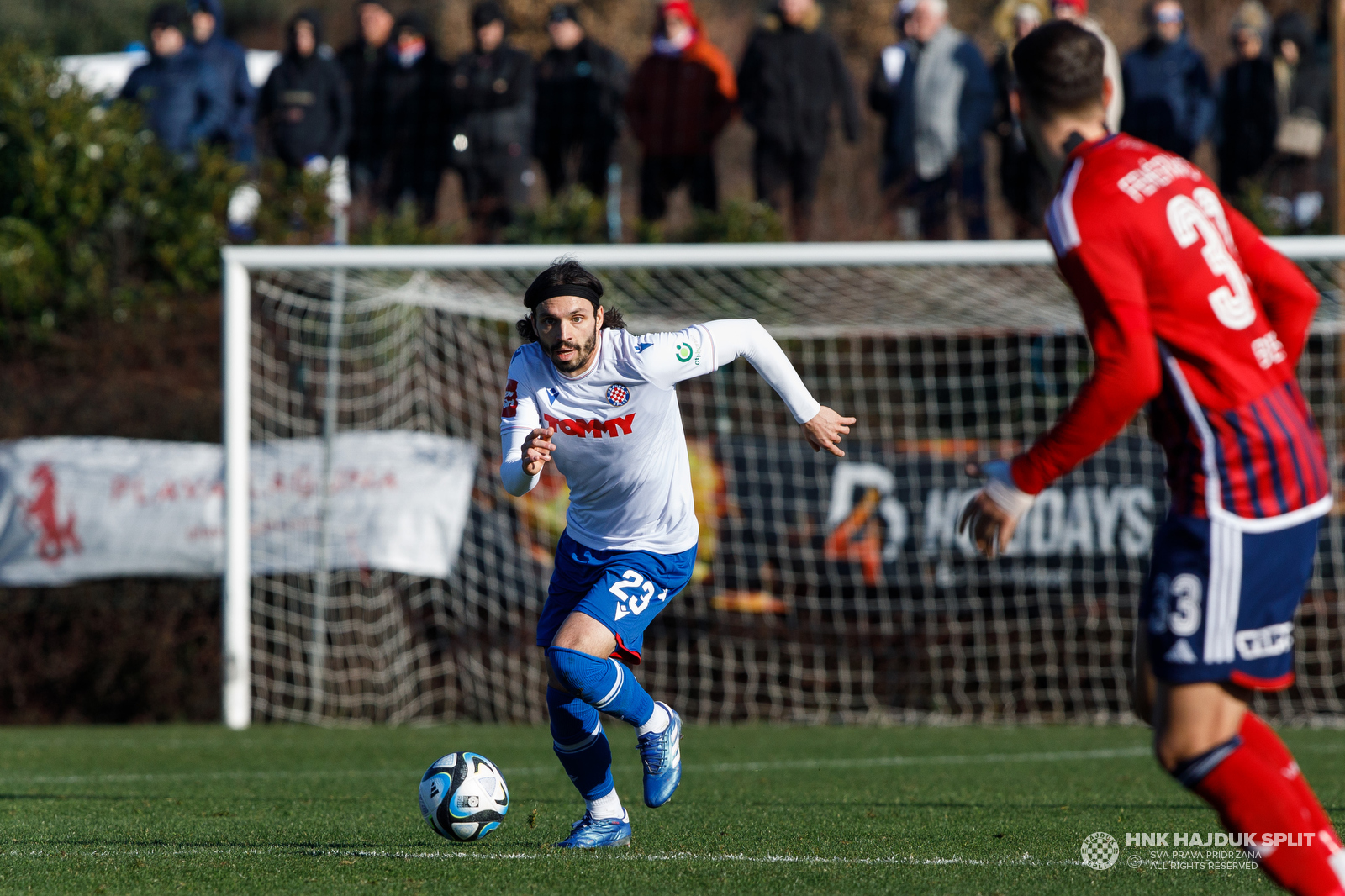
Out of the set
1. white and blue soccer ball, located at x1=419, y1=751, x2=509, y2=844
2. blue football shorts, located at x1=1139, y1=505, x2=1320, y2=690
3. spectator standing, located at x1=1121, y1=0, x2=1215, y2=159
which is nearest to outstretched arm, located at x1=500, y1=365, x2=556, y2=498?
white and blue soccer ball, located at x1=419, y1=751, x2=509, y2=844

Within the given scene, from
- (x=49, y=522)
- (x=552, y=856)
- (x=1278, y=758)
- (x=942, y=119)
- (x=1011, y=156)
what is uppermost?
(x=942, y=119)

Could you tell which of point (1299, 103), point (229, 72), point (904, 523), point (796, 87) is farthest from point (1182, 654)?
Result: point (229, 72)

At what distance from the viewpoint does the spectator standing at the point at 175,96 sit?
517 inches

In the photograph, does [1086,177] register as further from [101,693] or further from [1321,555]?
[101,693]

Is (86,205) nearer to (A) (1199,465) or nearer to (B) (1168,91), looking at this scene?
(B) (1168,91)

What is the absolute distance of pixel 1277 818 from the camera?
3.24 m

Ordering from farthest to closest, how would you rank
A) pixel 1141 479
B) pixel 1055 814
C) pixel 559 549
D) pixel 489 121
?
1. pixel 489 121
2. pixel 1141 479
3. pixel 1055 814
4. pixel 559 549

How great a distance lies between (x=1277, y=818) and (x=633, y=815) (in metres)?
3.20

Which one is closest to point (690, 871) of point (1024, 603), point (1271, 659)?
point (1271, 659)

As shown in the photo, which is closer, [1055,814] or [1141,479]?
[1055,814]

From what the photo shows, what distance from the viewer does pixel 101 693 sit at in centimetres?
1190

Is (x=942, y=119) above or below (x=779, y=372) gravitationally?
above

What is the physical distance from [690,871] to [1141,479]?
24.2 ft

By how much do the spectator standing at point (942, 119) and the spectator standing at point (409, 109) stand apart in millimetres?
3843
